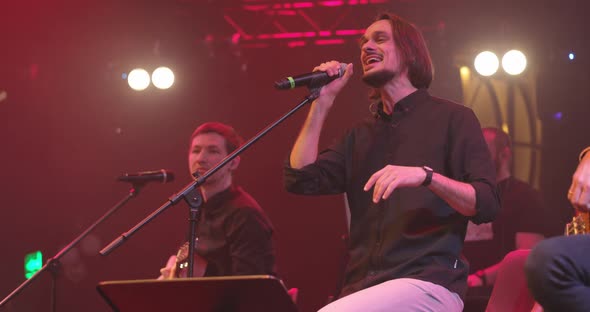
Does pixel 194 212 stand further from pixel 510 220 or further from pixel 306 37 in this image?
pixel 306 37

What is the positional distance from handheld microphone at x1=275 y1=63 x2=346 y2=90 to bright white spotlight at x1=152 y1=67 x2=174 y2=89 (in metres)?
4.12

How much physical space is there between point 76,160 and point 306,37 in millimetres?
2481

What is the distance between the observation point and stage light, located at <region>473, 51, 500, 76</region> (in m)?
6.74

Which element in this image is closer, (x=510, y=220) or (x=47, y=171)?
(x=510, y=220)

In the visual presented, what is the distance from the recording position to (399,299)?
2547 mm

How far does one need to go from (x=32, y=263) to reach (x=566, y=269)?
5616 mm

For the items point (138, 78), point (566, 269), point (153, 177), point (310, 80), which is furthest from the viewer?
point (138, 78)

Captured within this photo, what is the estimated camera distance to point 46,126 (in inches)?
274

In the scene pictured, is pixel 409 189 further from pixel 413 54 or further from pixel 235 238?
pixel 235 238

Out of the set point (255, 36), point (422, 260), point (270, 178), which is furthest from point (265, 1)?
point (422, 260)

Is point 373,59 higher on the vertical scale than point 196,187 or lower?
higher

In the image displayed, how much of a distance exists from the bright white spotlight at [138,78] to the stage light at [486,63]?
10.0ft

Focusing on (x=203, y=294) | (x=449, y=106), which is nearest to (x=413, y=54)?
(x=449, y=106)

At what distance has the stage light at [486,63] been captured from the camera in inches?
265
